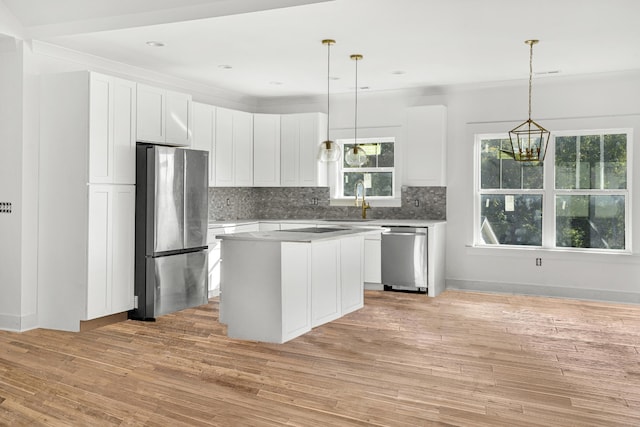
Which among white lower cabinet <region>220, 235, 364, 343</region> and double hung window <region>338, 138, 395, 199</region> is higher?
double hung window <region>338, 138, 395, 199</region>

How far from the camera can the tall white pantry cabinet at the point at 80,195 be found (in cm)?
501

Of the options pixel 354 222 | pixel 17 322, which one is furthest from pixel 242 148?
pixel 17 322

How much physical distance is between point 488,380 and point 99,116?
390 cm

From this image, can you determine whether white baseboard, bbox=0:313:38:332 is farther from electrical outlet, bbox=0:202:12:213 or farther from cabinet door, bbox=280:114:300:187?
cabinet door, bbox=280:114:300:187

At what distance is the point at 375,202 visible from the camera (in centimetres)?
770

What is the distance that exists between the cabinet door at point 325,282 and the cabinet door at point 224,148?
2.59 meters

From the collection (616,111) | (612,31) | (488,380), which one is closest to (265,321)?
(488,380)

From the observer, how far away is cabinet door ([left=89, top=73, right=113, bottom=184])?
16.4 ft

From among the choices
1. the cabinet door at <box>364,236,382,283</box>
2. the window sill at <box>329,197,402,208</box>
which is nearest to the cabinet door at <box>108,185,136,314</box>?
the cabinet door at <box>364,236,382,283</box>

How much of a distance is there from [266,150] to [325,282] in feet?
10.8

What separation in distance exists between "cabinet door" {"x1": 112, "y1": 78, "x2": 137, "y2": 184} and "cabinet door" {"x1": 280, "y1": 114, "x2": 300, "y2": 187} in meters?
2.72

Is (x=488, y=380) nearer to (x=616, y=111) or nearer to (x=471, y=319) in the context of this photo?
(x=471, y=319)

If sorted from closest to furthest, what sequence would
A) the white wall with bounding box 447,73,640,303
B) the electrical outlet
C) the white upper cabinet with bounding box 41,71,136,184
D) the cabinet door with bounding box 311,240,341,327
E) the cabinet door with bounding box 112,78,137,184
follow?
the cabinet door with bounding box 311,240,341,327
the white upper cabinet with bounding box 41,71,136,184
the electrical outlet
the cabinet door with bounding box 112,78,137,184
the white wall with bounding box 447,73,640,303

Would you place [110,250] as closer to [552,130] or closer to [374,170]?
[374,170]
